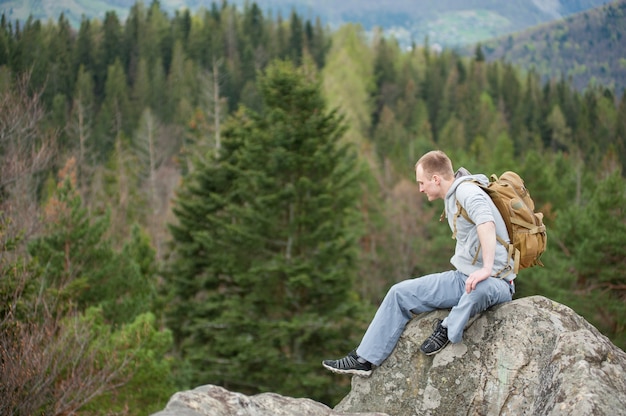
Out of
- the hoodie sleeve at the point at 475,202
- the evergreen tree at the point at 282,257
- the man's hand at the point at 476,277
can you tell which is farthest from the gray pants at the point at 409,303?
the evergreen tree at the point at 282,257

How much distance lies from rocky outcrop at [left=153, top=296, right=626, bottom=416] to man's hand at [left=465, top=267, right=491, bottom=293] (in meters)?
0.41

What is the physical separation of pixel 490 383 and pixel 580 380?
79 cm

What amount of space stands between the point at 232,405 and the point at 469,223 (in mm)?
2018

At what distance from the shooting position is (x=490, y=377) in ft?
15.8

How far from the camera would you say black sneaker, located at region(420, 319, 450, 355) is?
496 centimetres

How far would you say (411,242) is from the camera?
37.3 m

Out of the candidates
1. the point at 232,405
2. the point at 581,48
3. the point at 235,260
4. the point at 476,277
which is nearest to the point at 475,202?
the point at 476,277

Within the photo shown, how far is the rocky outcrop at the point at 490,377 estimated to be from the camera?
13.7 feet

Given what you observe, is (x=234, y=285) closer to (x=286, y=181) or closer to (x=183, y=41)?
(x=286, y=181)

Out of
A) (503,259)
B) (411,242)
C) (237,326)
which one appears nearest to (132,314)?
(237,326)

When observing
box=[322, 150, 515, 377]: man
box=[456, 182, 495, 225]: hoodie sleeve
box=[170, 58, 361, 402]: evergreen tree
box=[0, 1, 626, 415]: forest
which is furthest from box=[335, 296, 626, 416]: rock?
box=[170, 58, 361, 402]: evergreen tree

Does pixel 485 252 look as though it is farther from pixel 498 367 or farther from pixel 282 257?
pixel 282 257

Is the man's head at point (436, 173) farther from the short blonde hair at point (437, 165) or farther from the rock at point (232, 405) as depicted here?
the rock at point (232, 405)

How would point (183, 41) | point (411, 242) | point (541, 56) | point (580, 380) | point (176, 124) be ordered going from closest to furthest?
1. point (580, 380)
2. point (411, 242)
3. point (176, 124)
4. point (183, 41)
5. point (541, 56)
